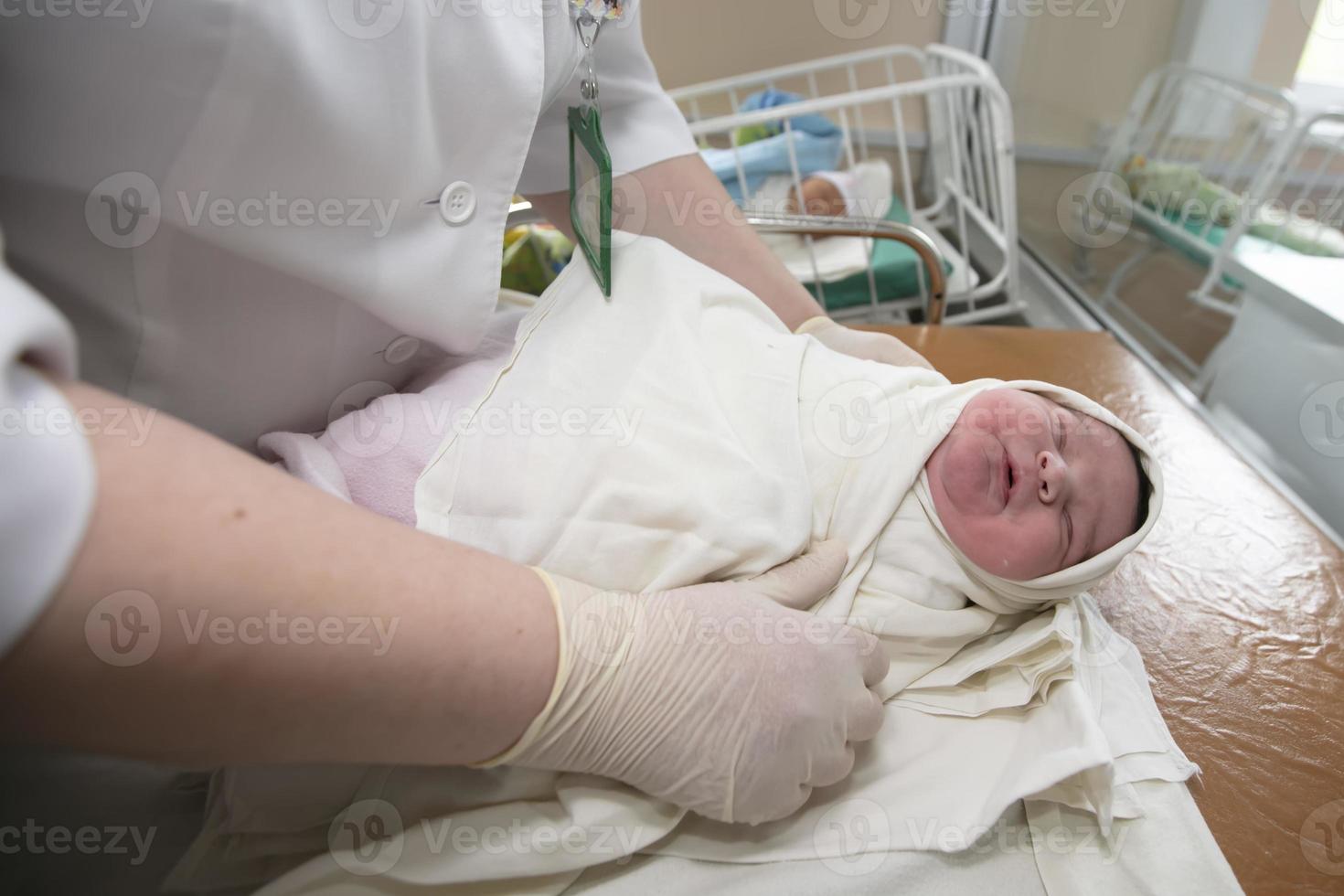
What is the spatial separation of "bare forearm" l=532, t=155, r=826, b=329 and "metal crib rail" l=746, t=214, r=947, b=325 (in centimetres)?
37

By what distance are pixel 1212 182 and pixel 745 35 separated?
185 centimetres

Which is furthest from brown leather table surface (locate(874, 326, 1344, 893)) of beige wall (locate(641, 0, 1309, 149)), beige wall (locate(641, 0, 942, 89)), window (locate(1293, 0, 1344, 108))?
beige wall (locate(641, 0, 942, 89))

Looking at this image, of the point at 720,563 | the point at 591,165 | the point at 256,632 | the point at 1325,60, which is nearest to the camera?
the point at 256,632

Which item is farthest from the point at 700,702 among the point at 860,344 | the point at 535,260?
the point at 535,260

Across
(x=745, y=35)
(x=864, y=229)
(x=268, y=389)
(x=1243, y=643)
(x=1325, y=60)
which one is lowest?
(x=1243, y=643)

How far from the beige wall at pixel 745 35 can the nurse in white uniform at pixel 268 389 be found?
2316mm

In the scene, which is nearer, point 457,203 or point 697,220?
point 457,203

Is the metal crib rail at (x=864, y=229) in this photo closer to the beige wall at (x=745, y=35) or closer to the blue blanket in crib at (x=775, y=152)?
the blue blanket in crib at (x=775, y=152)

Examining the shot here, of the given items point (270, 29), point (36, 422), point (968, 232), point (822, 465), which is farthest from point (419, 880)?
point (968, 232)

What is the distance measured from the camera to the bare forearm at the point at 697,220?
1.12 m

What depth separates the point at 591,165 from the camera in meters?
0.87

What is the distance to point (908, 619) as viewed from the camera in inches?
33.0

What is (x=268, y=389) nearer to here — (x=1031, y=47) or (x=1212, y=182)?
(x=1212, y=182)

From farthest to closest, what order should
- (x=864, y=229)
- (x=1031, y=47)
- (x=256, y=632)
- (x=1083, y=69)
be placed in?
1. (x=1031, y=47)
2. (x=1083, y=69)
3. (x=864, y=229)
4. (x=256, y=632)
